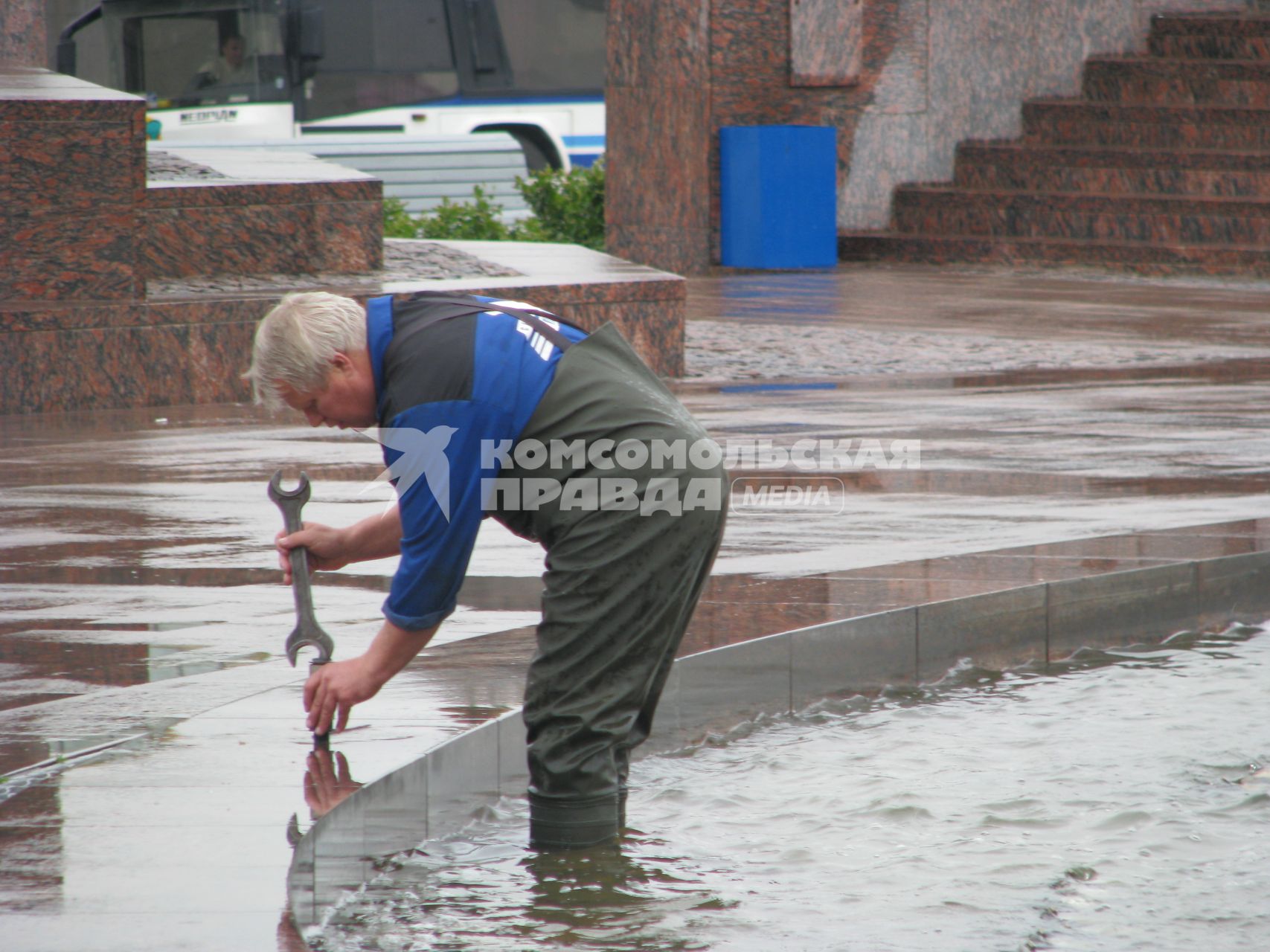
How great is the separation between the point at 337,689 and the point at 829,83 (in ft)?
52.1

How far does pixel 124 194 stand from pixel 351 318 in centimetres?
669

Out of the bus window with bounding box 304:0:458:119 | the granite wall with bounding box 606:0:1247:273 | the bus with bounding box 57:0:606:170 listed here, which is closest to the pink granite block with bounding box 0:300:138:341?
the granite wall with bounding box 606:0:1247:273

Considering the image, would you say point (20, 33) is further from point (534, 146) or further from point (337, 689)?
point (534, 146)

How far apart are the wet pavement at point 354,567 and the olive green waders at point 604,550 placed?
35 centimetres

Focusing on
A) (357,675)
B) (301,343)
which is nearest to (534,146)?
(357,675)

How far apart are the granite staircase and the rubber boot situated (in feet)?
48.2

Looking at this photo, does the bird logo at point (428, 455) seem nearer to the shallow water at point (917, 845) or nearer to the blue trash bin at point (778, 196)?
the shallow water at point (917, 845)

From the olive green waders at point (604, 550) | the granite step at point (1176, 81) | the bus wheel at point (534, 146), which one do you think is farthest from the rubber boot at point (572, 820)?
the bus wheel at point (534, 146)

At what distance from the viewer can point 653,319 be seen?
35.9 ft

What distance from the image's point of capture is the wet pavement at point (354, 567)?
129 inches

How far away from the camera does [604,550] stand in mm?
3496

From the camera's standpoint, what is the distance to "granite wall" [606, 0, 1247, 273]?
17.9 meters

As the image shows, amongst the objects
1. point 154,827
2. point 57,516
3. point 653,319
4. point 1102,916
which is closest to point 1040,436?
point 653,319

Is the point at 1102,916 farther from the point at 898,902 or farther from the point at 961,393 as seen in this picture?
the point at 961,393
